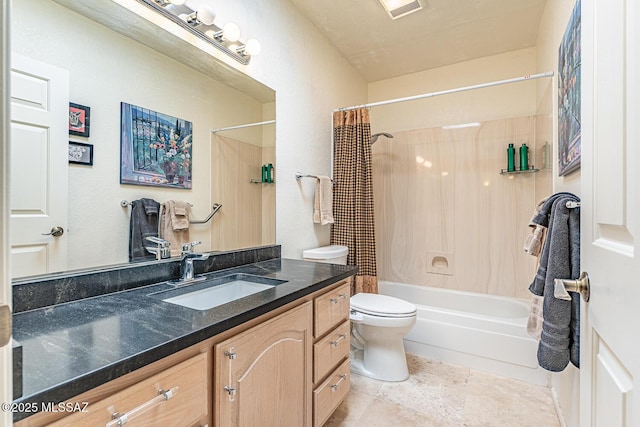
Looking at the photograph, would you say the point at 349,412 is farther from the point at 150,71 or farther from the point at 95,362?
the point at 150,71

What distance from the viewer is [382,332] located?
1981 millimetres

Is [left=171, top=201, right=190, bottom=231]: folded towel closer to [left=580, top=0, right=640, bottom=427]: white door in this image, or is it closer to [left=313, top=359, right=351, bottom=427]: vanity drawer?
[left=313, top=359, right=351, bottom=427]: vanity drawer

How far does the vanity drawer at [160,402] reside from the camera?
0.59 m

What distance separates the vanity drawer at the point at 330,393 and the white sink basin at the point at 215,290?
525mm

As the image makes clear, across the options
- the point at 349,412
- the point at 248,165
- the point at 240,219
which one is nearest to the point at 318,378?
the point at 349,412

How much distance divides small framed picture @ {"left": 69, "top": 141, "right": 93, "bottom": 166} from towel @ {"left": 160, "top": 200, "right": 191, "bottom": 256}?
0.32 m

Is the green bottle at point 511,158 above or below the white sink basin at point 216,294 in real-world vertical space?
above

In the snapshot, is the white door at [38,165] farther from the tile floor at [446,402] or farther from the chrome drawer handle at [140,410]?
the tile floor at [446,402]

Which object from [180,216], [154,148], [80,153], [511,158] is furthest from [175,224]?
[511,158]

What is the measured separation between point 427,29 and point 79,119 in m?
2.37

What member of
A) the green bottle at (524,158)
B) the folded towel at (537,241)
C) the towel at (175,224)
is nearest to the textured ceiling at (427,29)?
the green bottle at (524,158)

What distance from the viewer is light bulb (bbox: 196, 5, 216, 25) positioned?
1.38m

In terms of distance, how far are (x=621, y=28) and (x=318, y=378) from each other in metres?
1.45

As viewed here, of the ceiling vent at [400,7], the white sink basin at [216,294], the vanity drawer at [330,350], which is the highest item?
the ceiling vent at [400,7]
